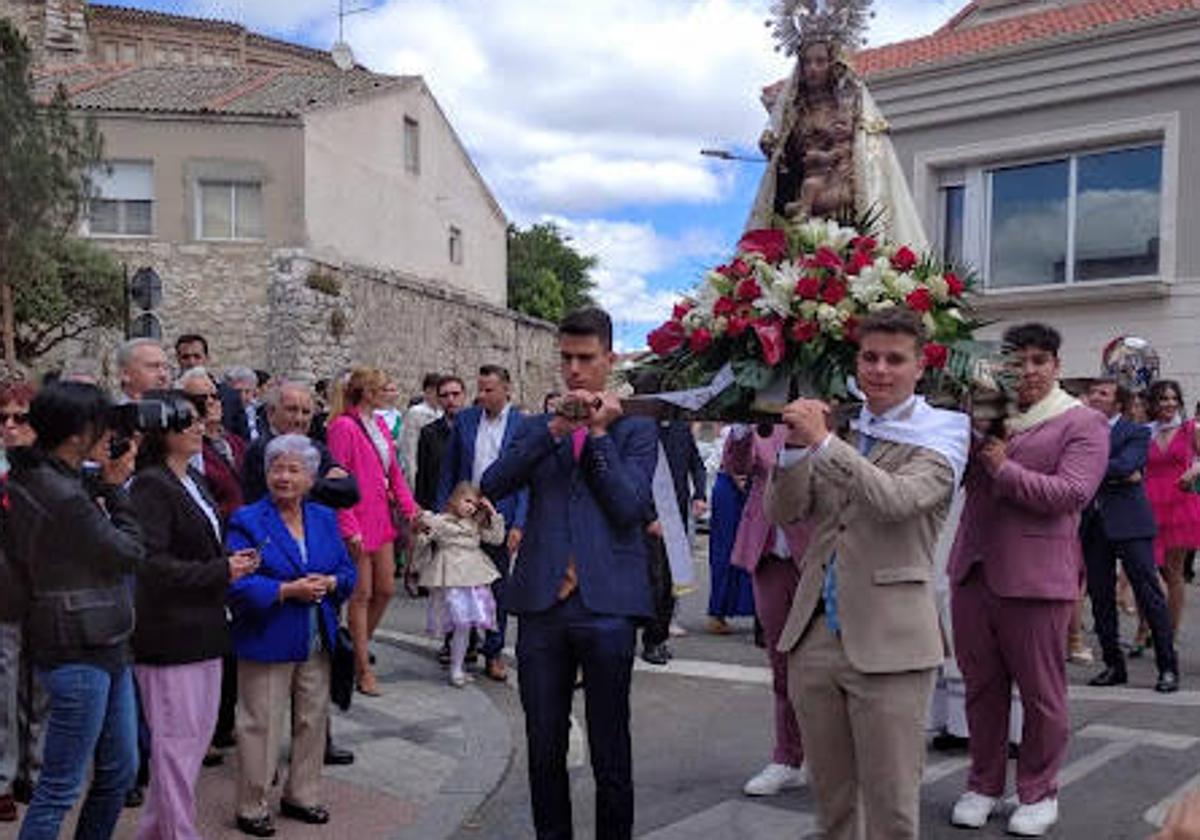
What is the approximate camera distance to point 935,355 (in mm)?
4199

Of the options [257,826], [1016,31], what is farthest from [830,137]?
[1016,31]

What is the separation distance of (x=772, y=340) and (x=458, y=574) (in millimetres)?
4318

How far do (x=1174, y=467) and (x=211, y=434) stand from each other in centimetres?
708

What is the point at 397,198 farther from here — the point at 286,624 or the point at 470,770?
the point at 286,624

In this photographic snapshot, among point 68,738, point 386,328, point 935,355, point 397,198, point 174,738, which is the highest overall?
point 397,198

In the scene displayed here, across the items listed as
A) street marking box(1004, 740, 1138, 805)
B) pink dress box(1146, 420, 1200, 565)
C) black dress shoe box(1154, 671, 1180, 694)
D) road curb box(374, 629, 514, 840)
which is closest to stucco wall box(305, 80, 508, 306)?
pink dress box(1146, 420, 1200, 565)

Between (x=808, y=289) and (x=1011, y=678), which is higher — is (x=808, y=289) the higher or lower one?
the higher one

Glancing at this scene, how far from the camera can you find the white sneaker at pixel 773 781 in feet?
18.3

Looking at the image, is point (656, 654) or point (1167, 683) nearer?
point (1167, 683)

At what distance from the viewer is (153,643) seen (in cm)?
443

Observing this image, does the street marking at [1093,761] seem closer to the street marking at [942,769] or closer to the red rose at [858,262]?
the street marking at [942,769]

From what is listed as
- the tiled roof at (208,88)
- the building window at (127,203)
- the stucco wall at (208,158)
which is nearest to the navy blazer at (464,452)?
the stucco wall at (208,158)

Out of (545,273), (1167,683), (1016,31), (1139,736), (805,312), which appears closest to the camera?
(805,312)

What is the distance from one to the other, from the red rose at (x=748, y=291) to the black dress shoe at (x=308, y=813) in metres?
2.86
